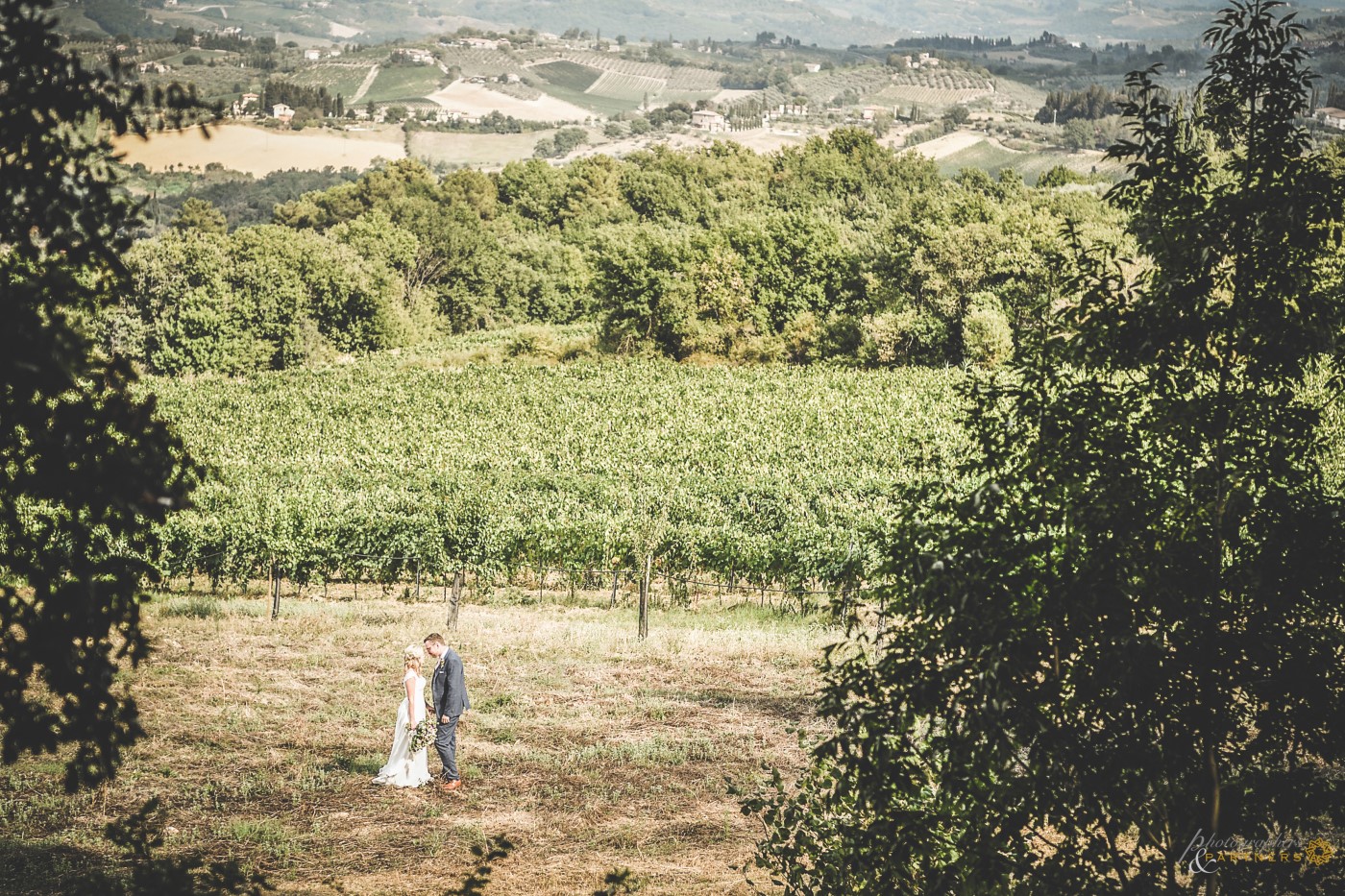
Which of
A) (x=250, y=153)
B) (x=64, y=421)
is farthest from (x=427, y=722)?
(x=250, y=153)

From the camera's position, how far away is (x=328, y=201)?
11856 centimetres

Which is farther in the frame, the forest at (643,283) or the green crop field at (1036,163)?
the green crop field at (1036,163)

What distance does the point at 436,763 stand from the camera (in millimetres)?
15367

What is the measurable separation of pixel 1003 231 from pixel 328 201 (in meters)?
78.5

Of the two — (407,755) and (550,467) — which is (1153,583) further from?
(550,467)

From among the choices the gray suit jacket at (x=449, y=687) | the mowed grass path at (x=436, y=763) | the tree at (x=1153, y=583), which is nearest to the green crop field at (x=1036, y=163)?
the mowed grass path at (x=436, y=763)

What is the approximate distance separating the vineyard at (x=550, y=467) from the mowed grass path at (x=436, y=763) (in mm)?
3427

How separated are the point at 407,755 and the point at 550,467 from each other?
28.6 metres

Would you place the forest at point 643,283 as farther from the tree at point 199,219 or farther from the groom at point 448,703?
the groom at point 448,703

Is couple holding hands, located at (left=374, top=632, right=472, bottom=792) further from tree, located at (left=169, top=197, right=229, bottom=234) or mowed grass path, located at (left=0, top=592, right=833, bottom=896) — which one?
tree, located at (left=169, top=197, right=229, bottom=234)

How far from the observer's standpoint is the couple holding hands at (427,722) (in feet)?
46.3

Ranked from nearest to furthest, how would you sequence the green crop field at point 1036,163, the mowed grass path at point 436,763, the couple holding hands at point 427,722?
the mowed grass path at point 436,763 → the couple holding hands at point 427,722 → the green crop field at point 1036,163

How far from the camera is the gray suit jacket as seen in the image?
14.1 metres

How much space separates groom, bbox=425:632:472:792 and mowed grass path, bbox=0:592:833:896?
43 cm
